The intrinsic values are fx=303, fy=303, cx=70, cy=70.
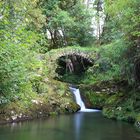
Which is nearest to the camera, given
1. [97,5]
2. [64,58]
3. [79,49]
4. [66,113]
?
[66,113]

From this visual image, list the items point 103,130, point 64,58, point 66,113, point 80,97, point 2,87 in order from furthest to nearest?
point 64,58, point 80,97, point 66,113, point 103,130, point 2,87

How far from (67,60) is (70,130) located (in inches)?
502

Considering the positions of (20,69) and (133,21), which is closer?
(20,69)

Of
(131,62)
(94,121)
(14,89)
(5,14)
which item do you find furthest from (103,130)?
(5,14)

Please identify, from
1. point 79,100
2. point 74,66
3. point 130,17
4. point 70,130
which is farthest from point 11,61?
point 74,66

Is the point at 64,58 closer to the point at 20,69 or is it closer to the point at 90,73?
the point at 90,73

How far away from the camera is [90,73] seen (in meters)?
21.6

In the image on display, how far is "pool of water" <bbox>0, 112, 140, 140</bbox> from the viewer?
31.9 ft

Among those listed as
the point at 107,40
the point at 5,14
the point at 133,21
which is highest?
the point at 107,40

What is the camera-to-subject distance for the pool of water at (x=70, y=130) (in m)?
9.73

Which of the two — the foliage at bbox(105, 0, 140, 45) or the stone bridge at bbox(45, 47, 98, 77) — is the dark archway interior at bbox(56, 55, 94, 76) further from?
the foliage at bbox(105, 0, 140, 45)

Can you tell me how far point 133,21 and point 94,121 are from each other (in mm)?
4428

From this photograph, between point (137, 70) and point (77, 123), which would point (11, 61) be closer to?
point (77, 123)

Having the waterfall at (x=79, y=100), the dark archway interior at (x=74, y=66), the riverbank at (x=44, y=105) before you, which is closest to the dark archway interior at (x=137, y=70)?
the waterfall at (x=79, y=100)
